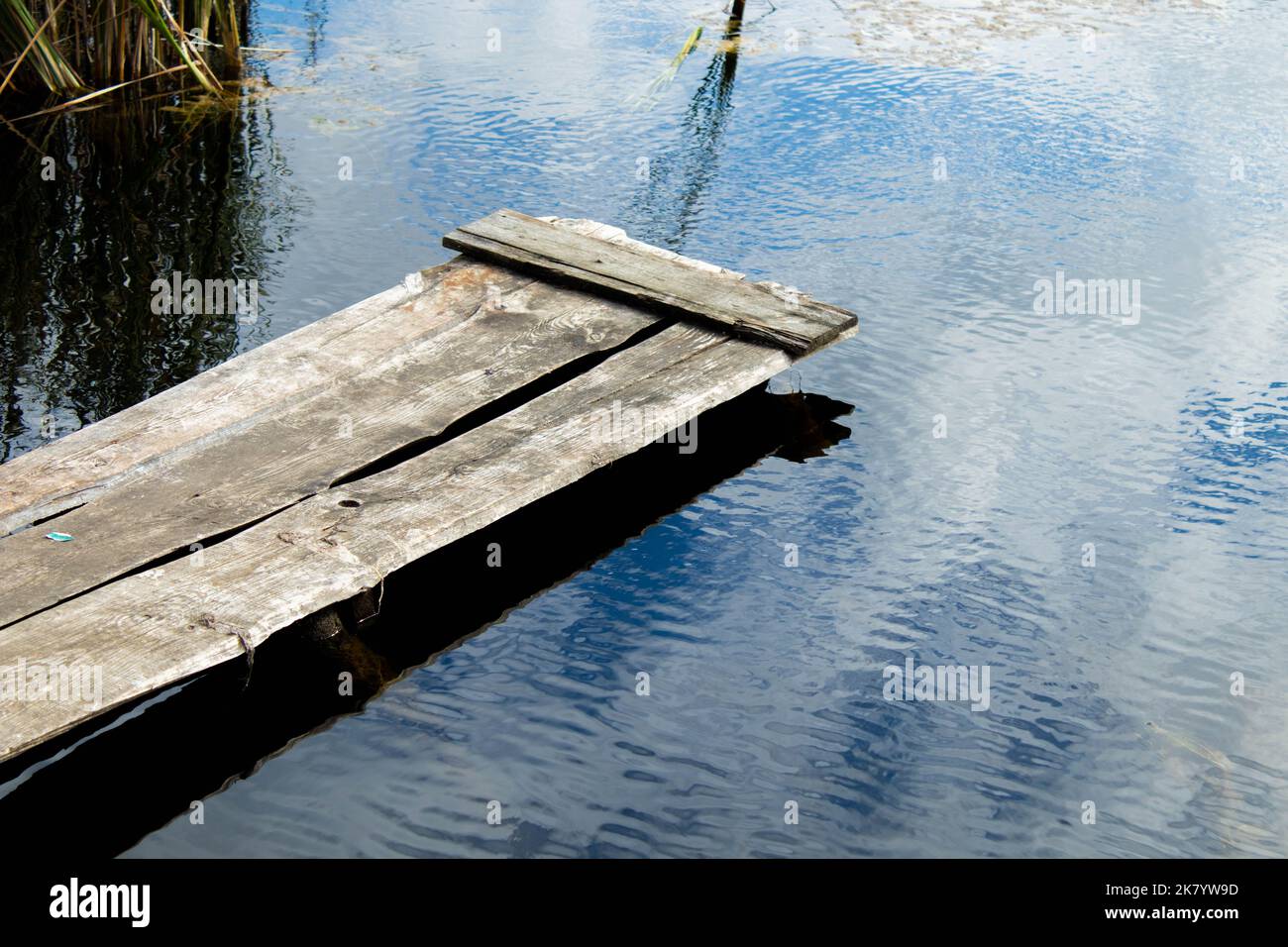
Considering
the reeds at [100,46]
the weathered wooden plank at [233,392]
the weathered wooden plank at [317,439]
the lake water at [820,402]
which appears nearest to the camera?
the lake water at [820,402]

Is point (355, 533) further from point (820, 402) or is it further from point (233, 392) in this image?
point (820, 402)

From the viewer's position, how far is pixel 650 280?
21.6 ft

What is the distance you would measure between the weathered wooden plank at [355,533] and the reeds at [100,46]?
164 inches

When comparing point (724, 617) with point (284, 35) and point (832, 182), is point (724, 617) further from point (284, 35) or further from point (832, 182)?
point (284, 35)

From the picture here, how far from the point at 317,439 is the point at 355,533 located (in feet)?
2.27

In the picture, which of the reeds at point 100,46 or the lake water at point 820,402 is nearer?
the lake water at point 820,402

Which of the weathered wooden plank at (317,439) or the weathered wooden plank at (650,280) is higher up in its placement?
the weathered wooden plank at (650,280)

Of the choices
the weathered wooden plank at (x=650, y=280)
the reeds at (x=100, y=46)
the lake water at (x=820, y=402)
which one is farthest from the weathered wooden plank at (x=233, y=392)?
the reeds at (x=100, y=46)

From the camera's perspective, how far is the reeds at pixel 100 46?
27.6 ft

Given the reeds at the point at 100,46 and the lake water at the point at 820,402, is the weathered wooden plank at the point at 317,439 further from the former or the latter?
the reeds at the point at 100,46

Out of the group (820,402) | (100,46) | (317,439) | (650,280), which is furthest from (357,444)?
(100,46)

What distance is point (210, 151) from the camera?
8.56 m

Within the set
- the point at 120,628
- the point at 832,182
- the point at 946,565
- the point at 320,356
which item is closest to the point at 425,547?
the point at 120,628

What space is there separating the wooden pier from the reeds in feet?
10.7
